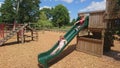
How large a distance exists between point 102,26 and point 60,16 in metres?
72.9

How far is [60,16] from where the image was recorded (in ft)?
279

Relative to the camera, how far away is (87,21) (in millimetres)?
14414

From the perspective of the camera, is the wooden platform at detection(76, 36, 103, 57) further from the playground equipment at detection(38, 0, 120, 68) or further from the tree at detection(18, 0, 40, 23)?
the tree at detection(18, 0, 40, 23)

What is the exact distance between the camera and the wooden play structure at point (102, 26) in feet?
38.5

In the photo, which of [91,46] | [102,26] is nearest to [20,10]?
[91,46]

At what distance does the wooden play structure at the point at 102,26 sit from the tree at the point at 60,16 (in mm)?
69345

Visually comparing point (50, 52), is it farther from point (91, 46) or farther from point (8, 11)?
point (8, 11)

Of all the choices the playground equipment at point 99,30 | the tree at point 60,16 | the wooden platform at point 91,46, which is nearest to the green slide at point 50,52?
the playground equipment at point 99,30

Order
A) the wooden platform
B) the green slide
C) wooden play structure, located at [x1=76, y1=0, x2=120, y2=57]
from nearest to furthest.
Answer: the green slide → wooden play structure, located at [x1=76, y1=0, x2=120, y2=57] → the wooden platform

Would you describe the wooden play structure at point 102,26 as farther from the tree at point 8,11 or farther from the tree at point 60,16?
the tree at point 60,16

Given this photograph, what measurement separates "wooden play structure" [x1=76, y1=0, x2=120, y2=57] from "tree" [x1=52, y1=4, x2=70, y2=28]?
69.3m

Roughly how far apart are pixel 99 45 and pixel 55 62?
3.37 metres

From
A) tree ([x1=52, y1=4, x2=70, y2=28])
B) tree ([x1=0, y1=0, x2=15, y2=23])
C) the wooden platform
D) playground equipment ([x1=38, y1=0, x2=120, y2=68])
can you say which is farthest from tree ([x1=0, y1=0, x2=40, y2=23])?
playground equipment ([x1=38, y1=0, x2=120, y2=68])

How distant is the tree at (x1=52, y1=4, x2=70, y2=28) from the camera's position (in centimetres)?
8406
